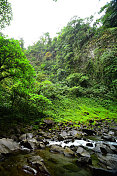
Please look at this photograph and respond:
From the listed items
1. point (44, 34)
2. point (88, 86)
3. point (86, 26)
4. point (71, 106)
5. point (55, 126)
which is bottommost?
point (55, 126)

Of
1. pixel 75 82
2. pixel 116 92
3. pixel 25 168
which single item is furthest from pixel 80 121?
pixel 75 82

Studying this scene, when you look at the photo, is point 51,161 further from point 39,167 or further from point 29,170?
point 29,170

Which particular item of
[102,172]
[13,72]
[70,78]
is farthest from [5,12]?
[70,78]

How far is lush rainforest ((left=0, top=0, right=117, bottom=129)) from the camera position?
540 cm

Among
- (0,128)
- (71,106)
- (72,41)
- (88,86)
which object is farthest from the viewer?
(72,41)

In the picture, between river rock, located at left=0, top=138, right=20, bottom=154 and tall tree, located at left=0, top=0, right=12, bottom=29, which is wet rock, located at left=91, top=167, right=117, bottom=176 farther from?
tall tree, located at left=0, top=0, right=12, bottom=29

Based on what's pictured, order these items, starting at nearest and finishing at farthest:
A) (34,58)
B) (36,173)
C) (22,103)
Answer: (36,173)
(22,103)
(34,58)

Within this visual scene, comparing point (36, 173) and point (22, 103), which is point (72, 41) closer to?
point (22, 103)

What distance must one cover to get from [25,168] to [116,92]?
12697mm

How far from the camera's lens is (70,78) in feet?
53.5

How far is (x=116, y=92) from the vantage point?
12.2 m

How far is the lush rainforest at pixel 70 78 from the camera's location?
17.7 ft

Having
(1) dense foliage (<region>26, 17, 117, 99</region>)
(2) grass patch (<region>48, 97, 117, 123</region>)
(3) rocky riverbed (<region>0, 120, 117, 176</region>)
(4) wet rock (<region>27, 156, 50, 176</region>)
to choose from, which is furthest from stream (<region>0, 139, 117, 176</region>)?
(1) dense foliage (<region>26, 17, 117, 99</region>)

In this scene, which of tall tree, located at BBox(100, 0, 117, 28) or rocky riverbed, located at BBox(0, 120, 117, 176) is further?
tall tree, located at BBox(100, 0, 117, 28)
